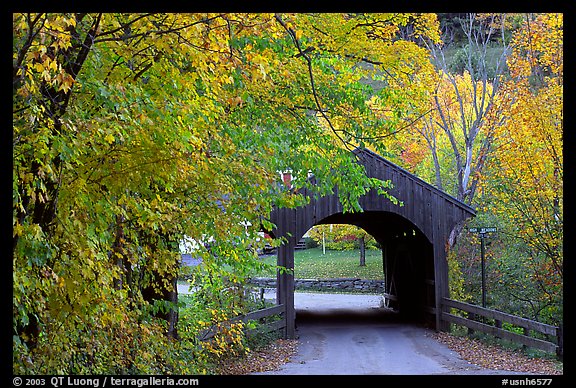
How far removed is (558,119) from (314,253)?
37765 mm

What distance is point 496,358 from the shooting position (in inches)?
519

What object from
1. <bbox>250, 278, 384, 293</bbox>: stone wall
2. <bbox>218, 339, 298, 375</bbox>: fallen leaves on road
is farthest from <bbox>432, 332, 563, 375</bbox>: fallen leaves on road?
<bbox>250, 278, 384, 293</bbox>: stone wall

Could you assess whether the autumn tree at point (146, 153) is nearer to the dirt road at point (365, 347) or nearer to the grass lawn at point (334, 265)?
the dirt road at point (365, 347)

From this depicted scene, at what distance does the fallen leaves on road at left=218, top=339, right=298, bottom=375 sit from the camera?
12.6m

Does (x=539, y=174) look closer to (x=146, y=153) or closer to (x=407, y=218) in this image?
(x=407, y=218)

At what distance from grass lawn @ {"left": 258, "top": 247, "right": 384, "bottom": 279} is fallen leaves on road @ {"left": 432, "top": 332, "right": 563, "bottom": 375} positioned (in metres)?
21.5

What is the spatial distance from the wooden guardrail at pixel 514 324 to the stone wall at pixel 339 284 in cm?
1717

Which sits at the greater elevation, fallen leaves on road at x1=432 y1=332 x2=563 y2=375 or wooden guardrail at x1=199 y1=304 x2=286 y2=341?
wooden guardrail at x1=199 y1=304 x2=286 y2=341

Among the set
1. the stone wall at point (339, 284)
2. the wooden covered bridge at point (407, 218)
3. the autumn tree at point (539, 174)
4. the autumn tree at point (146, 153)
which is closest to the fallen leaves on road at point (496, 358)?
the autumn tree at point (539, 174)

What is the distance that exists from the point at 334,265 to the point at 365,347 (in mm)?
27613

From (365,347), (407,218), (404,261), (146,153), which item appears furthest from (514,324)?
(404,261)

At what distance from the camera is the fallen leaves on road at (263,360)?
1259 centimetres

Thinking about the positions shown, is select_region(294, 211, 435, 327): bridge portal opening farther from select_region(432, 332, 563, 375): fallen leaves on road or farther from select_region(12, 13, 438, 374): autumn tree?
select_region(12, 13, 438, 374): autumn tree
